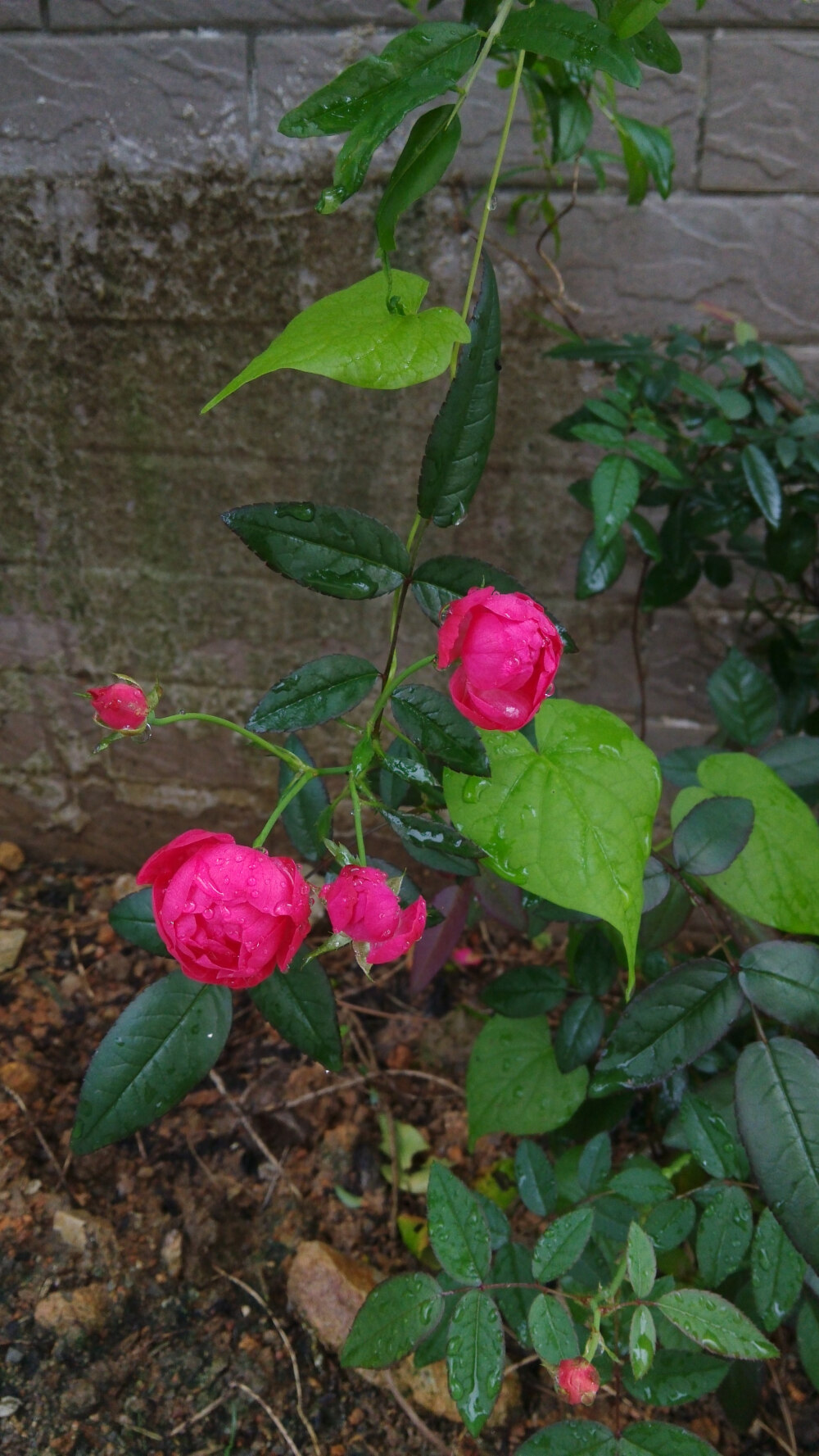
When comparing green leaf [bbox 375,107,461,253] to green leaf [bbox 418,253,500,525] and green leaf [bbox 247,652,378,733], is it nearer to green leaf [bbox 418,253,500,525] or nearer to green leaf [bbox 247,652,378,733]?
green leaf [bbox 418,253,500,525]

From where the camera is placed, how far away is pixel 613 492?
99 cm

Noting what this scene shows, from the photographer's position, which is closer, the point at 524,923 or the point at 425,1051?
the point at 524,923

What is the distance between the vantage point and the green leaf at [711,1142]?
84 centimetres

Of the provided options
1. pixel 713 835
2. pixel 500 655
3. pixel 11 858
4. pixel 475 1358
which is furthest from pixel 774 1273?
pixel 11 858

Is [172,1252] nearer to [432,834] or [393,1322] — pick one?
[393,1322]

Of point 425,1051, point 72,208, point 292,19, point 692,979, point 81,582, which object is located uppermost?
point 292,19

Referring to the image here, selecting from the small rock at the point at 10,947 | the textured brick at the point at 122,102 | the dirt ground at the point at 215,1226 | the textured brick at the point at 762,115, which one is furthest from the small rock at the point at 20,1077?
A: the textured brick at the point at 762,115


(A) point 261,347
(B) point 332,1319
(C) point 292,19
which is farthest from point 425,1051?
(C) point 292,19

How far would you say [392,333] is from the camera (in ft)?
1.90

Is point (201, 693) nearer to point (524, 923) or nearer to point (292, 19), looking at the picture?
point (524, 923)

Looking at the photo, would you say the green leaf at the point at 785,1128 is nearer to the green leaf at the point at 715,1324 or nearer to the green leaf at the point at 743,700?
the green leaf at the point at 715,1324

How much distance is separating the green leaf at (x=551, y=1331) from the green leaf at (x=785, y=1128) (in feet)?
0.61

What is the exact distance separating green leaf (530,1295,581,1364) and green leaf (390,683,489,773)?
430mm

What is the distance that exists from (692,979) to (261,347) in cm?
103
